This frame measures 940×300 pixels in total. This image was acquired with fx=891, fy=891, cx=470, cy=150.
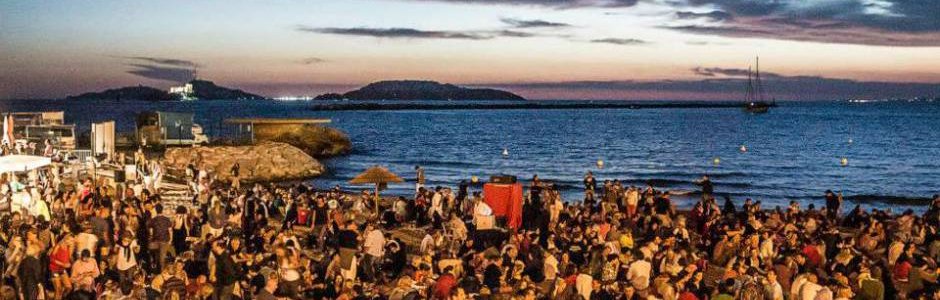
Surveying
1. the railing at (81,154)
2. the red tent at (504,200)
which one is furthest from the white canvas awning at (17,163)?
the railing at (81,154)

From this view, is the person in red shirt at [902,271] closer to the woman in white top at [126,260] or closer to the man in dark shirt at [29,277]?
the woman in white top at [126,260]

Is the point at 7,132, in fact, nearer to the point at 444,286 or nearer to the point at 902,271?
the point at 444,286

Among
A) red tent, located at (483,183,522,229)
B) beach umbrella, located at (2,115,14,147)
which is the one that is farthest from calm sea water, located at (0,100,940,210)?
red tent, located at (483,183,522,229)

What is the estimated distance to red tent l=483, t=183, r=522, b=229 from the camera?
17.3 m

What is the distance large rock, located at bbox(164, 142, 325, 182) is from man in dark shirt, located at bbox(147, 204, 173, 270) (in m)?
25.0

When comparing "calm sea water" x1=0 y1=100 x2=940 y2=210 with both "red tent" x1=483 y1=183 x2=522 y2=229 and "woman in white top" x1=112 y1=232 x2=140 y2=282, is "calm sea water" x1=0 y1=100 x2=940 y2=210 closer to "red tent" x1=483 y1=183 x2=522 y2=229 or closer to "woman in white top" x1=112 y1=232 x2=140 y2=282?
"red tent" x1=483 y1=183 x2=522 y2=229

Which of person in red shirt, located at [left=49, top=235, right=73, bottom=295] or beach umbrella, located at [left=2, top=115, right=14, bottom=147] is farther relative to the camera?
beach umbrella, located at [left=2, top=115, right=14, bottom=147]

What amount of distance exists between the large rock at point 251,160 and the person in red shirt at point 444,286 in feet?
96.1

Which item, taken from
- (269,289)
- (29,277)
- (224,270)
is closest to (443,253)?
(224,270)

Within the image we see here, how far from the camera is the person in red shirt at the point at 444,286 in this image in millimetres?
10531

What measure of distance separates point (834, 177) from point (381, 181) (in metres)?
39.5

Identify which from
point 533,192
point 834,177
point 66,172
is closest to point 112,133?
point 66,172

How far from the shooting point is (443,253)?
12.9 m

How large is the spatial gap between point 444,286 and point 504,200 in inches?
270
